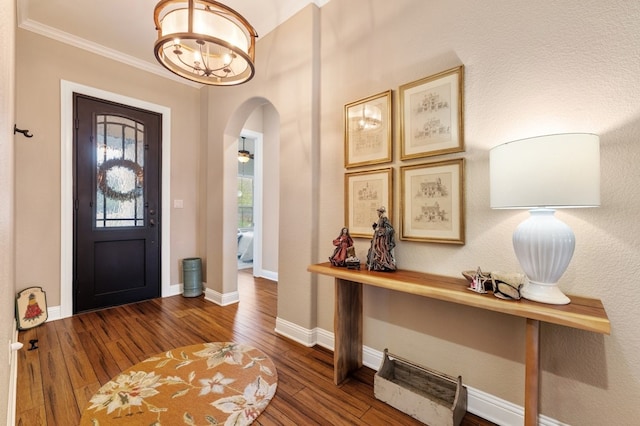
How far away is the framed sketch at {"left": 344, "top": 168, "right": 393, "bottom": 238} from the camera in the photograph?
76.5 inches

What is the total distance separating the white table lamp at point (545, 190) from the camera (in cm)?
103

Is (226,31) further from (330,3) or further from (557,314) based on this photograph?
(557,314)

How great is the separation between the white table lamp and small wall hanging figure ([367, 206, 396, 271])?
2.10 ft

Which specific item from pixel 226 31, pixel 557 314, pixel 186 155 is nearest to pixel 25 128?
pixel 186 155

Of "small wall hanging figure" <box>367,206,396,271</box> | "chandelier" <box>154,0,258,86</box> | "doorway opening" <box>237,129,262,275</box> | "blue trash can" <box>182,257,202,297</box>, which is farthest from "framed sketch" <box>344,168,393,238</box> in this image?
"doorway opening" <box>237,129,262,275</box>

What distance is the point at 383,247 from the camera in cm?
174

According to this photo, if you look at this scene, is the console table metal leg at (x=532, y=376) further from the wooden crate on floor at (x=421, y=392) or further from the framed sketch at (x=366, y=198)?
the framed sketch at (x=366, y=198)

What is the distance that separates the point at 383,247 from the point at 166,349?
197 centimetres

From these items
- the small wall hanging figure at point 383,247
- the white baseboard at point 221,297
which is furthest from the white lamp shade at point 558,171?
the white baseboard at point 221,297

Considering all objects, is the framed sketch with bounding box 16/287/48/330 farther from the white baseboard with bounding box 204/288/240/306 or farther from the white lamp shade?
the white lamp shade

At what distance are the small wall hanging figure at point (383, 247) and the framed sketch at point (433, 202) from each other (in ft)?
0.52

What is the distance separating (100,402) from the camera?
159cm

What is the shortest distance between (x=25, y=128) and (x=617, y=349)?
4706mm

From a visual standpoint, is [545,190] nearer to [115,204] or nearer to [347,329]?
[347,329]
